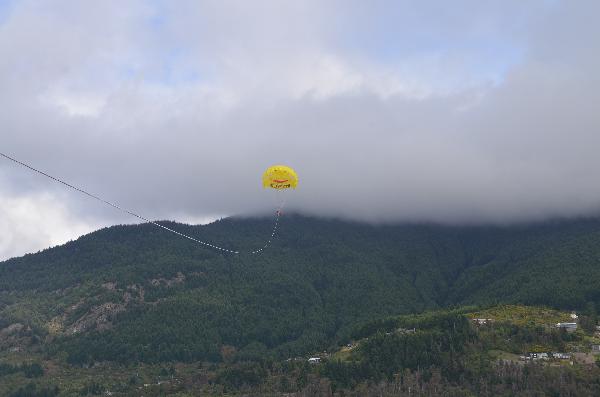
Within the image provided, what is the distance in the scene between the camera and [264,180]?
19038 centimetres

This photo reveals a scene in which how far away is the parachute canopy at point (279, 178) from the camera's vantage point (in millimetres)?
187375

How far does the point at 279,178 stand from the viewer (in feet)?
616

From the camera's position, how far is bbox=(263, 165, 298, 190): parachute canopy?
18738 centimetres
